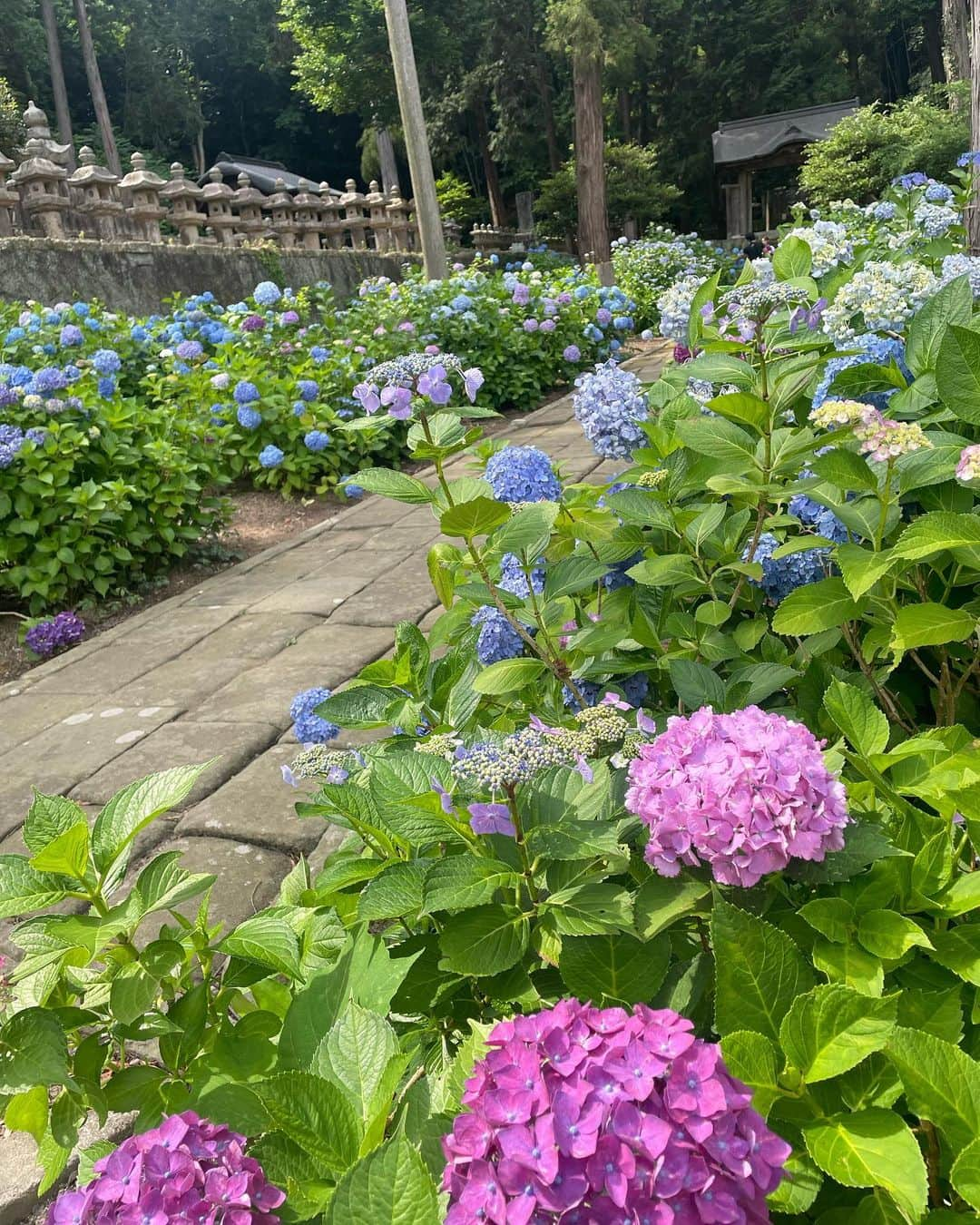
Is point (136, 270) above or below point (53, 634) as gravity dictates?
above

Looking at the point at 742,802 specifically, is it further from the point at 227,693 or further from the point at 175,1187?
the point at 227,693

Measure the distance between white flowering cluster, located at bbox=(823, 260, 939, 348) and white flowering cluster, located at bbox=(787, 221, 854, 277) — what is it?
16.3 inches

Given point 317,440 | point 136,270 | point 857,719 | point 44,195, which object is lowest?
point 857,719

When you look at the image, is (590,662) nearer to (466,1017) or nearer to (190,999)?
(466,1017)

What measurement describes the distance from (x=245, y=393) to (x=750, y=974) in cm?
501

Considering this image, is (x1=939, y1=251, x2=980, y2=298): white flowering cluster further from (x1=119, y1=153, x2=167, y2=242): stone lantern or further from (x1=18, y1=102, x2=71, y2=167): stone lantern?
(x1=18, y1=102, x2=71, y2=167): stone lantern

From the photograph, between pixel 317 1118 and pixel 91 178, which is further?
pixel 91 178

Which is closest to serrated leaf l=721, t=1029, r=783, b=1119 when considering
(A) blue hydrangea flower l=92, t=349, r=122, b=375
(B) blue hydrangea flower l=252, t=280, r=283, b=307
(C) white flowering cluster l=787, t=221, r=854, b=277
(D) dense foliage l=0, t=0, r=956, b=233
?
(C) white flowering cluster l=787, t=221, r=854, b=277

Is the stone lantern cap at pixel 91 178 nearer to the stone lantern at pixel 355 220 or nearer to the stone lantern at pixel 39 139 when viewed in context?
the stone lantern at pixel 39 139

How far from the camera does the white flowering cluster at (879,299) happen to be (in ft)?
5.82

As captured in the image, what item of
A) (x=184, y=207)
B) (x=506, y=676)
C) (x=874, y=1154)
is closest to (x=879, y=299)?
(x=506, y=676)

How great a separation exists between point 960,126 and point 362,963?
14040 mm

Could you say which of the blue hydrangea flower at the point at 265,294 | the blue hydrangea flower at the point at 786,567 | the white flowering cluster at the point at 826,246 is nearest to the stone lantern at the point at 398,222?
the blue hydrangea flower at the point at 265,294

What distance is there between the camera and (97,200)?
9.91m
